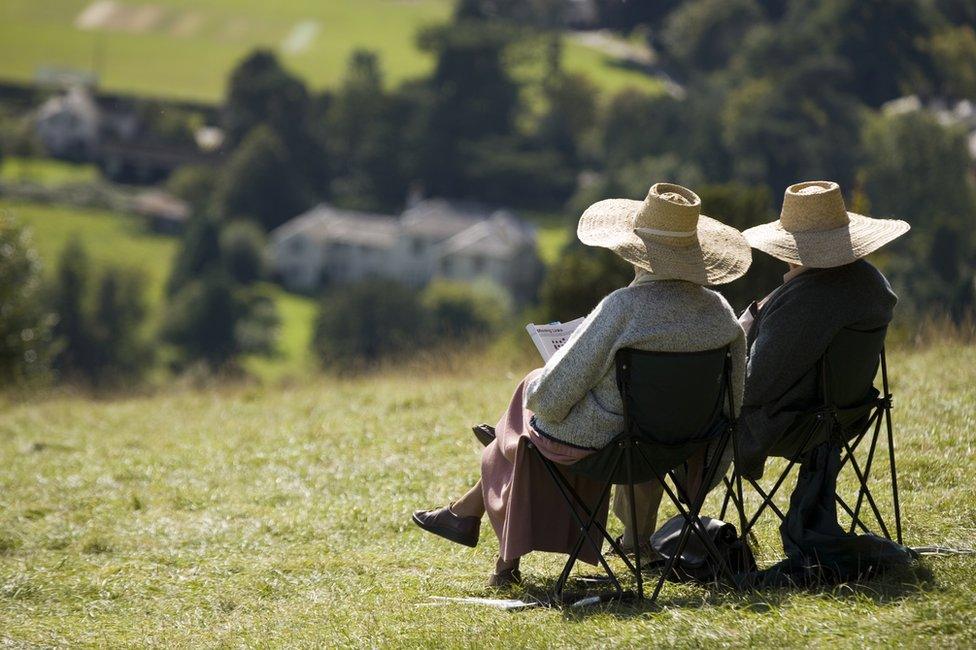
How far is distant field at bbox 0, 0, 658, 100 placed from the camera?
113m

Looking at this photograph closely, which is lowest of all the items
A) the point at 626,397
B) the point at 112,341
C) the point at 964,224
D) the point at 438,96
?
the point at 112,341

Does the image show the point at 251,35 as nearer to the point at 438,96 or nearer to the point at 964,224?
the point at 438,96

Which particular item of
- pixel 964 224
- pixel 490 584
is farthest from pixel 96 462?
pixel 964 224

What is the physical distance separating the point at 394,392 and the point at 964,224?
5546 centimetres

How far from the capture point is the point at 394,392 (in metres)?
9.87

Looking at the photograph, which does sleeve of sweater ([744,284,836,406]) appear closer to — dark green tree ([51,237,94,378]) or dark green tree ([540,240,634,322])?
dark green tree ([540,240,634,322])

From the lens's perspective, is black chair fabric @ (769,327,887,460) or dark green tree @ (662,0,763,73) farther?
dark green tree @ (662,0,763,73)

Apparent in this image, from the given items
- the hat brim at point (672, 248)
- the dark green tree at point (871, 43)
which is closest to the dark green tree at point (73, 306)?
the dark green tree at point (871, 43)

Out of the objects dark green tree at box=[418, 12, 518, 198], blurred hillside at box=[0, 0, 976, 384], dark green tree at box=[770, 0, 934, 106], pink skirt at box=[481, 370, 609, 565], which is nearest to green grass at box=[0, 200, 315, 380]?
blurred hillside at box=[0, 0, 976, 384]

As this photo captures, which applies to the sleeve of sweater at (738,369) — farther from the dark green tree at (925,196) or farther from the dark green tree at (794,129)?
the dark green tree at (794,129)

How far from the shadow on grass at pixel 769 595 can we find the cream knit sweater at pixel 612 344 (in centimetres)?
56

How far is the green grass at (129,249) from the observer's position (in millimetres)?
72875

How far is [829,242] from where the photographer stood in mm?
4707

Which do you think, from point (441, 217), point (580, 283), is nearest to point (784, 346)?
point (580, 283)
